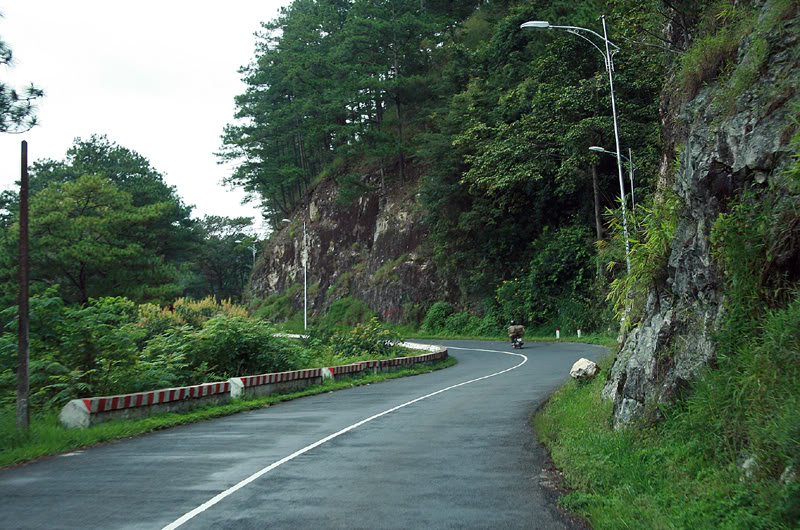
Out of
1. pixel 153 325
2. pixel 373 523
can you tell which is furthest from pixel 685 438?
pixel 153 325

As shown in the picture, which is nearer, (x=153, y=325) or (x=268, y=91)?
(x=153, y=325)

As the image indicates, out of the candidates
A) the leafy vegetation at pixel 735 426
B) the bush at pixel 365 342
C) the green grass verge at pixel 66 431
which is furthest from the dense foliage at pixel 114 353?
the leafy vegetation at pixel 735 426

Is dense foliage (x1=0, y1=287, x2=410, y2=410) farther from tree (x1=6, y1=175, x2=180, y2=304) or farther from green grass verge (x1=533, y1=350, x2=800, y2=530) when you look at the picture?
tree (x1=6, y1=175, x2=180, y2=304)

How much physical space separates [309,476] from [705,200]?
6.22 metres

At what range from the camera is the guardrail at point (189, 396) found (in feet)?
45.0

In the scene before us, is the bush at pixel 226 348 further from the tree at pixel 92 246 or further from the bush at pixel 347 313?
the bush at pixel 347 313

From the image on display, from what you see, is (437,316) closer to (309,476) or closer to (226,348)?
(226,348)

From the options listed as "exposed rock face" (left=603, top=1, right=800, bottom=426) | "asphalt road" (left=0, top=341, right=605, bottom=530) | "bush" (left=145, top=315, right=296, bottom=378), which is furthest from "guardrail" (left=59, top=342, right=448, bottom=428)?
"exposed rock face" (left=603, top=1, right=800, bottom=426)

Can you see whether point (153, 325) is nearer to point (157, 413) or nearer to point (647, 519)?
point (157, 413)

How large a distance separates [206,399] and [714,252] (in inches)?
519

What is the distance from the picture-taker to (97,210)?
4981cm

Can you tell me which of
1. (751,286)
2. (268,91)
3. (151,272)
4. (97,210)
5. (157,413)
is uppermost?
(268,91)

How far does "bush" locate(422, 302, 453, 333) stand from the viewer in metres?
55.2

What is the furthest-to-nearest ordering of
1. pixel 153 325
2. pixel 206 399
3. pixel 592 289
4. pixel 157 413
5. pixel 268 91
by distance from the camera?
pixel 268 91
pixel 592 289
pixel 153 325
pixel 206 399
pixel 157 413
